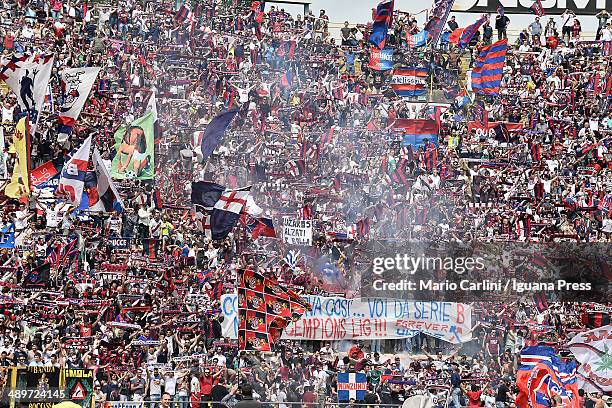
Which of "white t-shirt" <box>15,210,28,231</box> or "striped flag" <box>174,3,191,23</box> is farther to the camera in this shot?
"striped flag" <box>174,3,191,23</box>

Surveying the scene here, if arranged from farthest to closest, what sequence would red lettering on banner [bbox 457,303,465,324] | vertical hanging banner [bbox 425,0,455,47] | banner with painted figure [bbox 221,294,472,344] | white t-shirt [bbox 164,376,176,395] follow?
vertical hanging banner [bbox 425,0,455,47]
red lettering on banner [bbox 457,303,465,324]
banner with painted figure [bbox 221,294,472,344]
white t-shirt [bbox 164,376,176,395]

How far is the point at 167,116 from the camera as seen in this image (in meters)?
29.0

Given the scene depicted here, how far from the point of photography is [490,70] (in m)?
33.1

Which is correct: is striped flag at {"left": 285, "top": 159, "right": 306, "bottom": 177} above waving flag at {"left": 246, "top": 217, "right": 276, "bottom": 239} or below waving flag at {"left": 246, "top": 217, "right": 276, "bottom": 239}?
above

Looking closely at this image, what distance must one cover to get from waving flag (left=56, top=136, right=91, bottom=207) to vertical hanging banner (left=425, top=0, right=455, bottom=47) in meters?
13.1

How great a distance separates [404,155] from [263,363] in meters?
9.94

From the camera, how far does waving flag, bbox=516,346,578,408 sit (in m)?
16.6

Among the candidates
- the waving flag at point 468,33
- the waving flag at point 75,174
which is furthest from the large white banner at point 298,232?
the waving flag at point 468,33

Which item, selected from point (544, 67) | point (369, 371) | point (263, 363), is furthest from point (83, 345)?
point (544, 67)

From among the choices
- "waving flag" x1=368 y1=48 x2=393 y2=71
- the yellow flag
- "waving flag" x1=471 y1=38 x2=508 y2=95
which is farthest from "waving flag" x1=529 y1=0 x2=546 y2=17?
the yellow flag

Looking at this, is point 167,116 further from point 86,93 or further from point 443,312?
point 443,312

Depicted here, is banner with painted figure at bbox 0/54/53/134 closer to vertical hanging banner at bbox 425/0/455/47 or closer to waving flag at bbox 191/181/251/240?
waving flag at bbox 191/181/251/240

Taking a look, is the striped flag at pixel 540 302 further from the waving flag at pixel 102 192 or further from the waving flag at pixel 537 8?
the waving flag at pixel 537 8

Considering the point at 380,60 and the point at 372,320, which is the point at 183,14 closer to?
the point at 380,60
